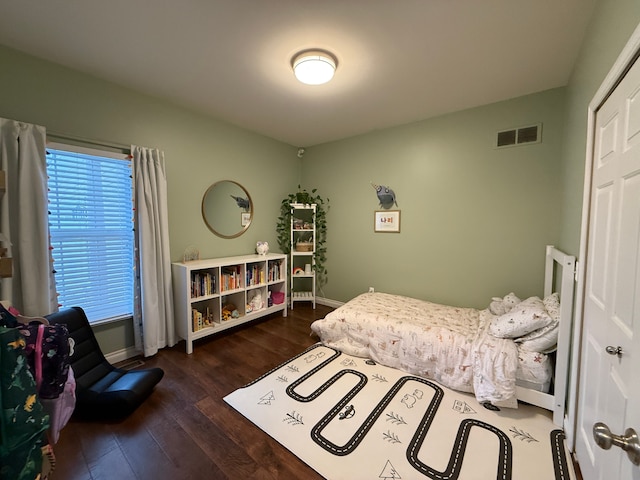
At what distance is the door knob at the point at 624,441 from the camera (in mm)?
612

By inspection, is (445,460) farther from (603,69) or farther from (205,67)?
(205,67)

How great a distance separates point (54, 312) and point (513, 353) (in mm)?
3568

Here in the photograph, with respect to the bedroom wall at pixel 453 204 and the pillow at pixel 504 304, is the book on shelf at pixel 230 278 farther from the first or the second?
the pillow at pixel 504 304

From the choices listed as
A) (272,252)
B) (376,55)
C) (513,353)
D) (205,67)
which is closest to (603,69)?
(376,55)

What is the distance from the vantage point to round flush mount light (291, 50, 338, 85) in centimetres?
185

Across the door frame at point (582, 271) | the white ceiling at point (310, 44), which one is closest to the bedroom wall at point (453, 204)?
the white ceiling at point (310, 44)

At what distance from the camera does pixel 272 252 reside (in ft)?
13.0

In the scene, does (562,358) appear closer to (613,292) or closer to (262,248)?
(613,292)

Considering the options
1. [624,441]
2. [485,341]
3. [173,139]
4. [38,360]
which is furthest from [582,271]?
[173,139]

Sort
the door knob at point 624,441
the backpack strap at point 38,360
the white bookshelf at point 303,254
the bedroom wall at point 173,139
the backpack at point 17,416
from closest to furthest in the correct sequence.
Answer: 1. the door knob at point 624,441
2. the backpack at point 17,416
3. the backpack strap at point 38,360
4. the bedroom wall at point 173,139
5. the white bookshelf at point 303,254

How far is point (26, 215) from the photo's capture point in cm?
185

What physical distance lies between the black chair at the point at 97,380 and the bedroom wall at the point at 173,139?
45 cm

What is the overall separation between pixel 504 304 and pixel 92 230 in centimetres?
396

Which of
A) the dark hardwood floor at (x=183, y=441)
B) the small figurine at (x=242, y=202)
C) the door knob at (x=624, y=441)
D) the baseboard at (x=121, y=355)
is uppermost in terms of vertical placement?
the small figurine at (x=242, y=202)
